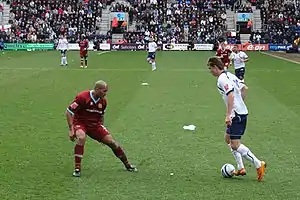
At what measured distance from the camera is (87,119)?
33.4 ft

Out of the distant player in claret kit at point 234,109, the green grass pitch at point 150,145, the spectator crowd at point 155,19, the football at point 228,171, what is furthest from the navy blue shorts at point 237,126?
the spectator crowd at point 155,19

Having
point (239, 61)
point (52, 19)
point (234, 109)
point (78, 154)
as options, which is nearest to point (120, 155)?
point (78, 154)

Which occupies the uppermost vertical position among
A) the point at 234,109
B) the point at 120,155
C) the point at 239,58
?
the point at 234,109

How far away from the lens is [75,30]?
63.6 metres

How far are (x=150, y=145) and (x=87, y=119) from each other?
276 centimetres

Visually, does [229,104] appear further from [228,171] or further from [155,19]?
[155,19]

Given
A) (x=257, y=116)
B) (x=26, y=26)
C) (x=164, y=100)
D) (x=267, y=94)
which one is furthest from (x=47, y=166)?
(x=26, y=26)

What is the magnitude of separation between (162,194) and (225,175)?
4.92 ft

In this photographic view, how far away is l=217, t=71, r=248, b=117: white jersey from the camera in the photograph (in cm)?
938

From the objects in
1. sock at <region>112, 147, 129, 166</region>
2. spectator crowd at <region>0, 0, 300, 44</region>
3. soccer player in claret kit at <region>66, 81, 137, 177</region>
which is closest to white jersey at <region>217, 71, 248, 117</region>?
soccer player in claret kit at <region>66, 81, 137, 177</region>

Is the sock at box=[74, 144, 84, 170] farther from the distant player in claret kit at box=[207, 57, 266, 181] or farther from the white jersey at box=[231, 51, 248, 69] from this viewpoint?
the white jersey at box=[231, 51, 248, 69]

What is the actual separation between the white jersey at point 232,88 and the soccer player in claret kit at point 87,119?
188 centimetres

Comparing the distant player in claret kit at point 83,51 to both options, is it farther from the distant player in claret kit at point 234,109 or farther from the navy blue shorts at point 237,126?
the navy blue shorts at point 237,126

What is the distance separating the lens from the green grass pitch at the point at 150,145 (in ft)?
30.2
